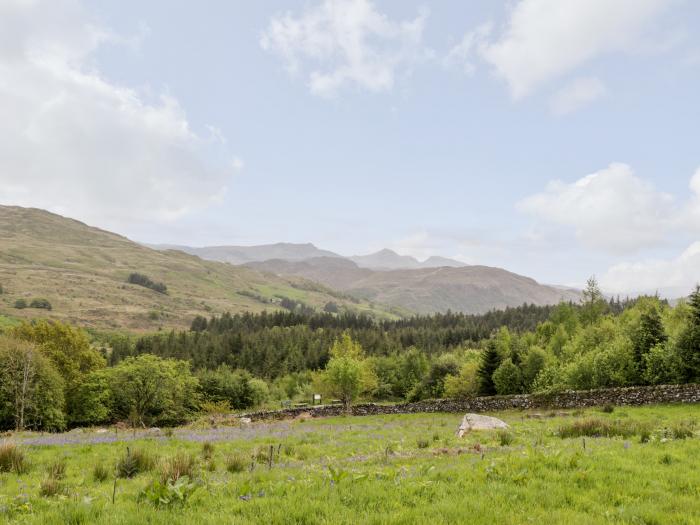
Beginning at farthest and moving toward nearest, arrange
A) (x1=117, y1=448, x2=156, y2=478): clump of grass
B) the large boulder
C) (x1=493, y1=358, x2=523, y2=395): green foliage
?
(x1=493, y1=358, x2=523, y2=395): green foliage, the large boulder, (x1=117, y1=448, x2=156, y2=478): clump of grass

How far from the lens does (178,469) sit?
11164 mm

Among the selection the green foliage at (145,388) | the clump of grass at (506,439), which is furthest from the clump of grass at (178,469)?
the green foliage at (145,388)

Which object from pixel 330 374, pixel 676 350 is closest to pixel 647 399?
pixel 676 350

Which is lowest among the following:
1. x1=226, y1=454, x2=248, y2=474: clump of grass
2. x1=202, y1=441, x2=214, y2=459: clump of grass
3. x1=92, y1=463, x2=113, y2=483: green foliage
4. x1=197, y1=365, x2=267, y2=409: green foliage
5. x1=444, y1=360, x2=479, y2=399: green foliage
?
x1=197, y1=365, x2=267, y2=409: green foliage

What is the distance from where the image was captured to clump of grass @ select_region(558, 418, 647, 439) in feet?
57.2

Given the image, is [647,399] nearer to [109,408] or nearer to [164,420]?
[164,420]

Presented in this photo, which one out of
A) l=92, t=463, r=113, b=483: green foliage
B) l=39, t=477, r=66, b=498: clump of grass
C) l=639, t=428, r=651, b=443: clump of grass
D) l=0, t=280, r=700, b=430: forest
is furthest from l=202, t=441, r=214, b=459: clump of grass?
l=0, t=280, r=700, b=430: forest

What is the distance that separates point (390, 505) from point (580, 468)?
5.39 m

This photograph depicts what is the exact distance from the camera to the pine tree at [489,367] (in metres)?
68.5

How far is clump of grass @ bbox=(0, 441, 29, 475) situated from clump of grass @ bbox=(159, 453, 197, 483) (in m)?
6.87

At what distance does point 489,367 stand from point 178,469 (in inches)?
2539

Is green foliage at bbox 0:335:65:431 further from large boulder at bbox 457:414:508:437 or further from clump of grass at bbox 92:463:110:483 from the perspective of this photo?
large boulder at bbox 457:414:508:437

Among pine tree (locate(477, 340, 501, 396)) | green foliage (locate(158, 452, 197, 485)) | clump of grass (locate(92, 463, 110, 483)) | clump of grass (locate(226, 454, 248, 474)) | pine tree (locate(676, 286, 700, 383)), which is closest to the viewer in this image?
green foliage (locate(158, 452, 197, 485))

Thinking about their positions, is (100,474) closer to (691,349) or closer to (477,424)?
(477,424)
